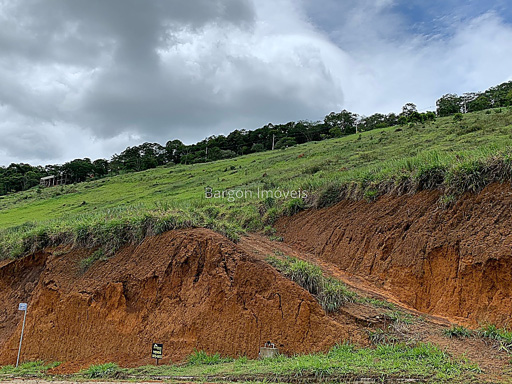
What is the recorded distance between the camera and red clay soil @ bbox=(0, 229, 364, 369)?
9.46 meters

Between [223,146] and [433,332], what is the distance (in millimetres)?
77024

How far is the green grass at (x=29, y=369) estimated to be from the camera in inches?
427

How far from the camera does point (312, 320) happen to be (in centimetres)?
912

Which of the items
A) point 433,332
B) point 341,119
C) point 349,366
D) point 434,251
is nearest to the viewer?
point 349,366

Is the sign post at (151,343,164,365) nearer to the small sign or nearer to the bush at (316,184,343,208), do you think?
the small sign

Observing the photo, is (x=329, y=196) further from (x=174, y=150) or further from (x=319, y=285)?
(x=174, y=150)

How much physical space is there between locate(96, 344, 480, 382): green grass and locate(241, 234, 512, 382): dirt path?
0.34 meters

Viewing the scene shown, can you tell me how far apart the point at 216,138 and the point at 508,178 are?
265ft

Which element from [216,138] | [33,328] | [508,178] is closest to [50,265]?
[33,328]

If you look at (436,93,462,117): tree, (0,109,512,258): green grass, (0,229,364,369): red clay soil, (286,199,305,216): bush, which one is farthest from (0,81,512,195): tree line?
(0,229,364,369): red clay soil

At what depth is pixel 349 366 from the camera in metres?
7.07

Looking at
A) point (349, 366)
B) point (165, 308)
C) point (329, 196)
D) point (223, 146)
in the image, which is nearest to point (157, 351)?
point (165, 308)

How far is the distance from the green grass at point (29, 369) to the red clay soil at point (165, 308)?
0.34m

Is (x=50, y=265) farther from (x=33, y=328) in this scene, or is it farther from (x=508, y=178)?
(x=508, y=178)
